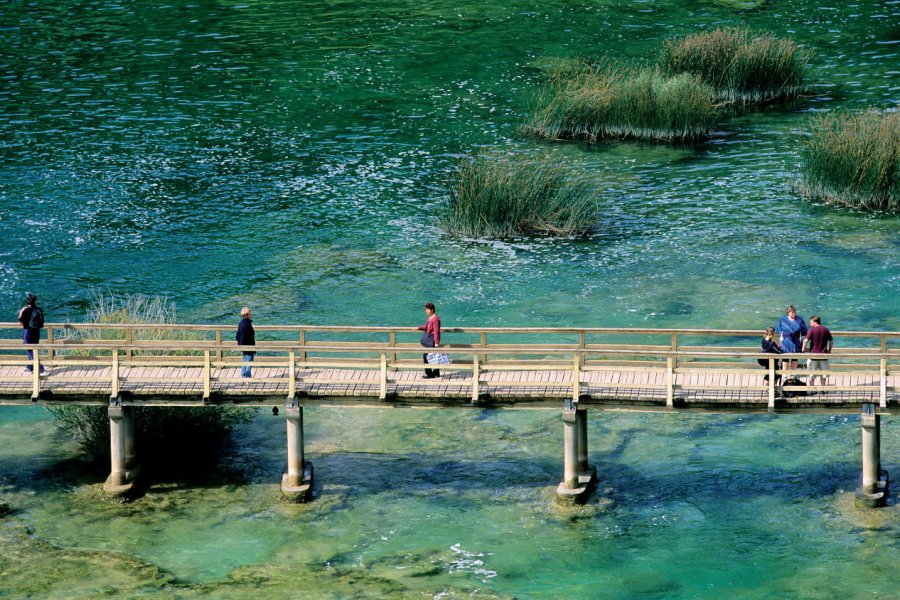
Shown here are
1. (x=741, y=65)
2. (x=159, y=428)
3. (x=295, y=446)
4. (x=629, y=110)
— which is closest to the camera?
(x=295, y=446)

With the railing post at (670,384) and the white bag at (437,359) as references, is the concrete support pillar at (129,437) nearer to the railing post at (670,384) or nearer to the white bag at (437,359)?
the white bag at (437,359)

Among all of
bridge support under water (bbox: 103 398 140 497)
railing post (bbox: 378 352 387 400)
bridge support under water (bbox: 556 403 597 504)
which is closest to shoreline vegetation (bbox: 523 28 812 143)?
bridge support under water (bbox: 556 403 597 504)

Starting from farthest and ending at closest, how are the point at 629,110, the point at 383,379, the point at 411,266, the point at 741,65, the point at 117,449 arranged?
the point at 741,65
the point at 629,110
the point at 411,266
the point at 117,449
the point at 383,379

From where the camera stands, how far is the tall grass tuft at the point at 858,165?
4616cm

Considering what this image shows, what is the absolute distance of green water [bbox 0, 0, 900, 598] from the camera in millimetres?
26109

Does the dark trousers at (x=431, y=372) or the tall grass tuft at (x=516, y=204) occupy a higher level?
the tall grass tuft at (x=516, y=204)

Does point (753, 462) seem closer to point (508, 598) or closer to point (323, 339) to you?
point (508, 598)

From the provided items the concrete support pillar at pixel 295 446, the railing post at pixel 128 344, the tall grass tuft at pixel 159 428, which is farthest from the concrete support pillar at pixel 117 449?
the concrete support pillar at pixel 295 446

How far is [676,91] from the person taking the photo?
5450 cm

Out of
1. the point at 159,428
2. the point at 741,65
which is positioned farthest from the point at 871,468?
the point at 741,65

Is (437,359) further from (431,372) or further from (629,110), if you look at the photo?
(629,110)

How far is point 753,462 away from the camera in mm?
29734

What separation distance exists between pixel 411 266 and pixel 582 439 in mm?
15887

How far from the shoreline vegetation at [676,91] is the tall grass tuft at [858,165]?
771 centimetres
